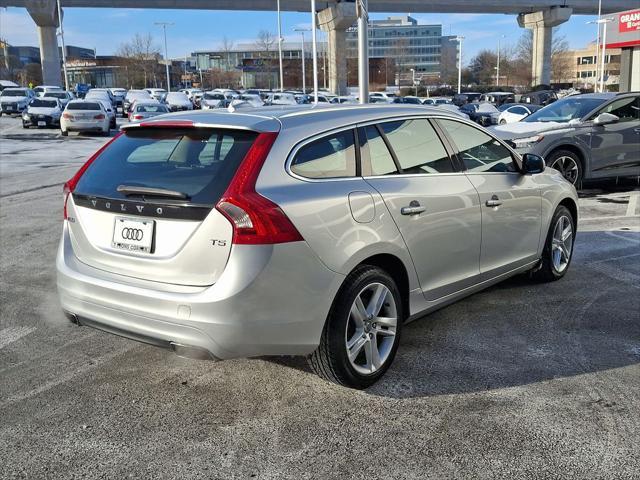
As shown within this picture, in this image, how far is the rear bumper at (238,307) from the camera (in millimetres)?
3311

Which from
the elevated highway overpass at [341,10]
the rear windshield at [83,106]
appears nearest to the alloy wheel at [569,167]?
the rear windshield at [83,106]

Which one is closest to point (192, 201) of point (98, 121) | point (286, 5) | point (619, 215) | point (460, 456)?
point (460, 456)

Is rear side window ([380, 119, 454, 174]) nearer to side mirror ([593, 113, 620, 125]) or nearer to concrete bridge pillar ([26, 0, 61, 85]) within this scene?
side mirror ([593, 113, 620, 125])

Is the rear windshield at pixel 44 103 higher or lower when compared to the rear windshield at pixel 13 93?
lower

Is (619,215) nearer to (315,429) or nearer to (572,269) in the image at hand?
(572,269)

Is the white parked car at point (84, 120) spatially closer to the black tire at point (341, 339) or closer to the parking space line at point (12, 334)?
the parking space line at point (12, 334)

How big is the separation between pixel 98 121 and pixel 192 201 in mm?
25845

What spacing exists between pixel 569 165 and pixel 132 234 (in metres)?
8.94

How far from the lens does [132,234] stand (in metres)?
3.64

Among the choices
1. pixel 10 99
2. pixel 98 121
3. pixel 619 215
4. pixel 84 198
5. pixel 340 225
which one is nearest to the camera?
pixel 340 225

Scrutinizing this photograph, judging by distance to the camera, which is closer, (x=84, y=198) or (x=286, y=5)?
(x=84, y=198)

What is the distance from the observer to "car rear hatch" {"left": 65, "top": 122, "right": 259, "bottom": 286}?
338 cm

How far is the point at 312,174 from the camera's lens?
367 centimetres

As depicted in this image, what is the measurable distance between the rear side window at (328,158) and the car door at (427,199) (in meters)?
0.11
